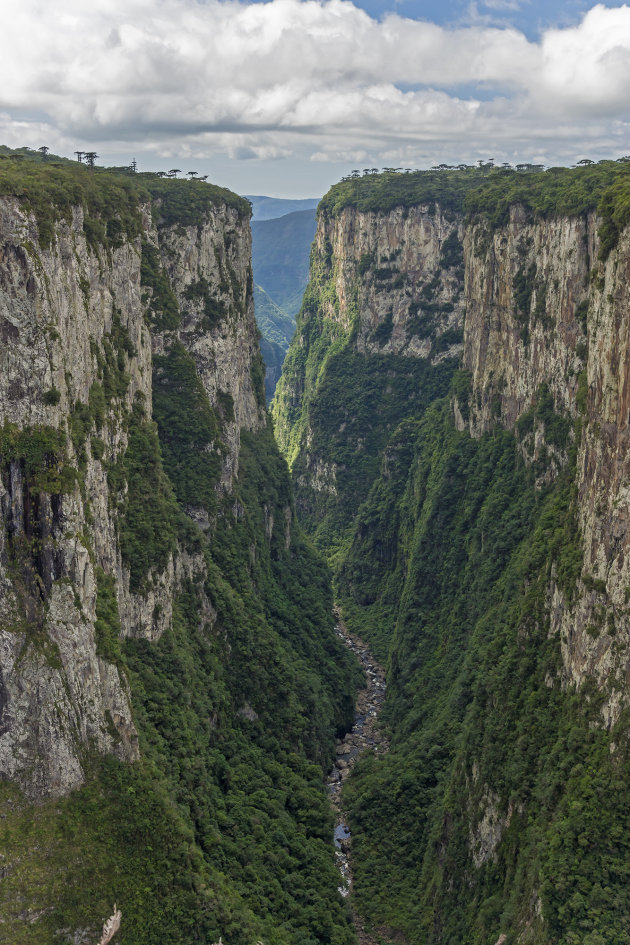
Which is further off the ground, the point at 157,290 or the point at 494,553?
the point at 157,290

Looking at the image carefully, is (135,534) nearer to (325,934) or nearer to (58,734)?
(58,734)

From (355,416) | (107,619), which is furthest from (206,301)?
(355,416)

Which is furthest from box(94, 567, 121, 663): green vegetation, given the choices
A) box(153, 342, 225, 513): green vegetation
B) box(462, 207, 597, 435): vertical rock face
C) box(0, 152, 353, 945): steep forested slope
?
box(462, 207, 597, 435): vertical rock face

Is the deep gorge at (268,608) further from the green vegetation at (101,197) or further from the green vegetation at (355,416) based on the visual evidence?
the green vegetation at (355,416)

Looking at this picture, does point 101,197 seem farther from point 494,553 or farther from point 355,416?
point 355,416

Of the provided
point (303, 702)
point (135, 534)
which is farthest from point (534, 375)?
point (135, 534)

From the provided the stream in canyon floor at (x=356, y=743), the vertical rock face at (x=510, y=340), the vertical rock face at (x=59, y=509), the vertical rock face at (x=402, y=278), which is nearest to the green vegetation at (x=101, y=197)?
the vertical rock face at (x=59, y=509)
